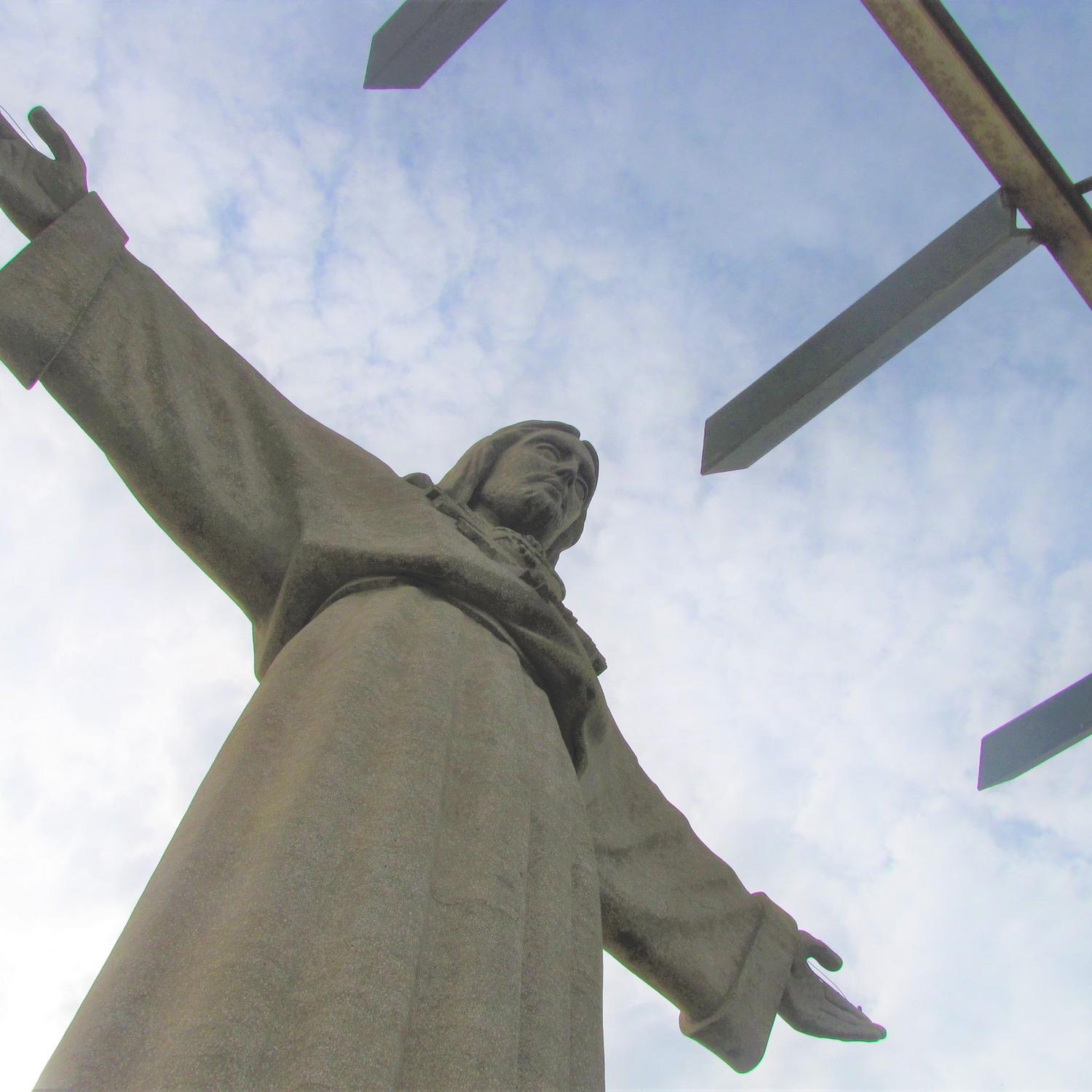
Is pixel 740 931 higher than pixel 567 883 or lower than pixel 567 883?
higher

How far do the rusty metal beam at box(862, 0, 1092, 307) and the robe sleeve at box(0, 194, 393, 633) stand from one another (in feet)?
9.82

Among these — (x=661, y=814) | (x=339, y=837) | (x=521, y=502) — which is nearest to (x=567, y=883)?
(x=339, y=837)

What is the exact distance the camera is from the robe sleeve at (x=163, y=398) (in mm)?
4055

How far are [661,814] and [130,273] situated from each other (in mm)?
3303

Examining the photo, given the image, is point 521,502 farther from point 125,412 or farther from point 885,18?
point 885,18

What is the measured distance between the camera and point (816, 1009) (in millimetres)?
5199

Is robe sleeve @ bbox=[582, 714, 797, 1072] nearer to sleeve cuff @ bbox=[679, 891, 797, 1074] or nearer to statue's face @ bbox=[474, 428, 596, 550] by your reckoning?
sleeve cuff @ bbox=[679, 891, 797, 1074]

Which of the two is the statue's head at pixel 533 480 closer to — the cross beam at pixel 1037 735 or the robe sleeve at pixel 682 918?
the robe sleeve at pixel 682 918

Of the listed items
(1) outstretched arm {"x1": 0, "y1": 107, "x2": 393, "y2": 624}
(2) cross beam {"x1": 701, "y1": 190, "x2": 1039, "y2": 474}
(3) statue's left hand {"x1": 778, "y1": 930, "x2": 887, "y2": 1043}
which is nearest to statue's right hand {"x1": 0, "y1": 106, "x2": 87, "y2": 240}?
(1) outstretched arm {"x1": 0, "y1": 107, "x2": 393, "y2": 624}

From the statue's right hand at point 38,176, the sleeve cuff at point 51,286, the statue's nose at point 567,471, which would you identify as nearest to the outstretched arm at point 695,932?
the statue's nose at point 567,471

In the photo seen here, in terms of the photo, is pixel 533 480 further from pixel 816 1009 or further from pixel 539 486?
pixel 816 1009

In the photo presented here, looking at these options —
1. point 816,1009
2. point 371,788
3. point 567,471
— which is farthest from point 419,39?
point 816,1009

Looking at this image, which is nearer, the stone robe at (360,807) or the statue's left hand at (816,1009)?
the stone robe at (360,807)

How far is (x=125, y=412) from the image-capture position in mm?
4195
